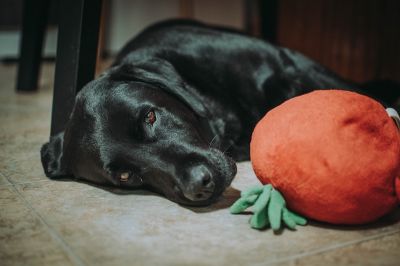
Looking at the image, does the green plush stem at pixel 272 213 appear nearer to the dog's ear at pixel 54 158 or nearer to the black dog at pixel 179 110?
the black dog at pixel 179 110

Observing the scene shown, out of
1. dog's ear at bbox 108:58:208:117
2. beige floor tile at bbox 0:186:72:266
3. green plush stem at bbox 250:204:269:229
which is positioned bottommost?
beige floor tile at bbox 0:186:72:266

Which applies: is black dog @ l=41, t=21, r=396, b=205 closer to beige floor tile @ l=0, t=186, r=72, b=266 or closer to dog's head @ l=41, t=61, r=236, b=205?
dog's head @ l=41, t=61, r=236, b=205

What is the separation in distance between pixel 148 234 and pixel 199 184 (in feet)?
0.56

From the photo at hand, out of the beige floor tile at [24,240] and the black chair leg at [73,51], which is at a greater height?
the black chair leg at [73,51]

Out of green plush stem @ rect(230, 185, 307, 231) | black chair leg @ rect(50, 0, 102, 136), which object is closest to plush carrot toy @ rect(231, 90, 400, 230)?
green plush stem @ rect(230, 185, 307, 231)

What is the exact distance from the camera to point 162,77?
1.57m

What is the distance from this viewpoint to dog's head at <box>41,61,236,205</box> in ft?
3.89

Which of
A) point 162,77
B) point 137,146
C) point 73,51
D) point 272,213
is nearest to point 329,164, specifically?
point 272,213

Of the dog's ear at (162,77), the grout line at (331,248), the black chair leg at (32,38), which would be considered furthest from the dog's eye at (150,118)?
the black chair leg at (32,38)

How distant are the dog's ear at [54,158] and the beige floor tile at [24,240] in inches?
8.7

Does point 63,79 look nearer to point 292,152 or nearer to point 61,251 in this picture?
point 61,251

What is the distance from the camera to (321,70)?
185 centimetres

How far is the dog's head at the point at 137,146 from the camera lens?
1.19 m

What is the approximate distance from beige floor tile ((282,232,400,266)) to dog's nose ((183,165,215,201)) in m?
0.31
